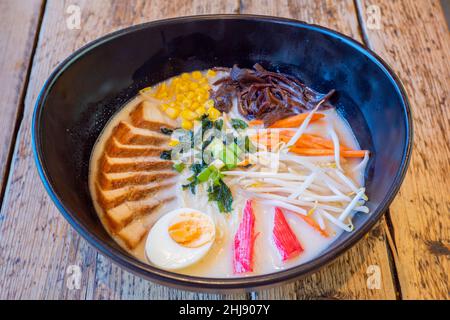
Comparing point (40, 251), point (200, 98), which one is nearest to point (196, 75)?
point (200, 98)

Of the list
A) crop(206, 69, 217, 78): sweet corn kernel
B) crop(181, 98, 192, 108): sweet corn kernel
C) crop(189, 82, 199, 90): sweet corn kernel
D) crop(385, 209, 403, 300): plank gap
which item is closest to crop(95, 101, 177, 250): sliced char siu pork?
crop(181, 98, 192, 108): sweet corn kernel

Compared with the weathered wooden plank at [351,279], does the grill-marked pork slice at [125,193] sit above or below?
above

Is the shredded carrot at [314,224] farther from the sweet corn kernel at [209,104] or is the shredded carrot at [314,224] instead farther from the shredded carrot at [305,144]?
the sweet corn kernel at [209,104]

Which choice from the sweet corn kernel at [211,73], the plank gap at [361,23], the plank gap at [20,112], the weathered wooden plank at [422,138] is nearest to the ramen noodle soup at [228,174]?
the sweet corn kernel at [211,73]

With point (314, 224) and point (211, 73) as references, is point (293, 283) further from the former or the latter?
point (211, 73)

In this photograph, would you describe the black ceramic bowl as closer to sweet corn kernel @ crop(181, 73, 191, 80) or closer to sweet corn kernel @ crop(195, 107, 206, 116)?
sweet corn kernel @ crop(181, 73, 191, 80)

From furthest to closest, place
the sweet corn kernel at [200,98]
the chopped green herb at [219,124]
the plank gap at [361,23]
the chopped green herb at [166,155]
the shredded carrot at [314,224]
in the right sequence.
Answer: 1. the plank gap at [361,23]
2. the sweet corn kernel at [200,98]
3. the chopped green herb at [219,124]
4. the chopped green herb at [166,155]
5. the shredded carrot at [314,224]
